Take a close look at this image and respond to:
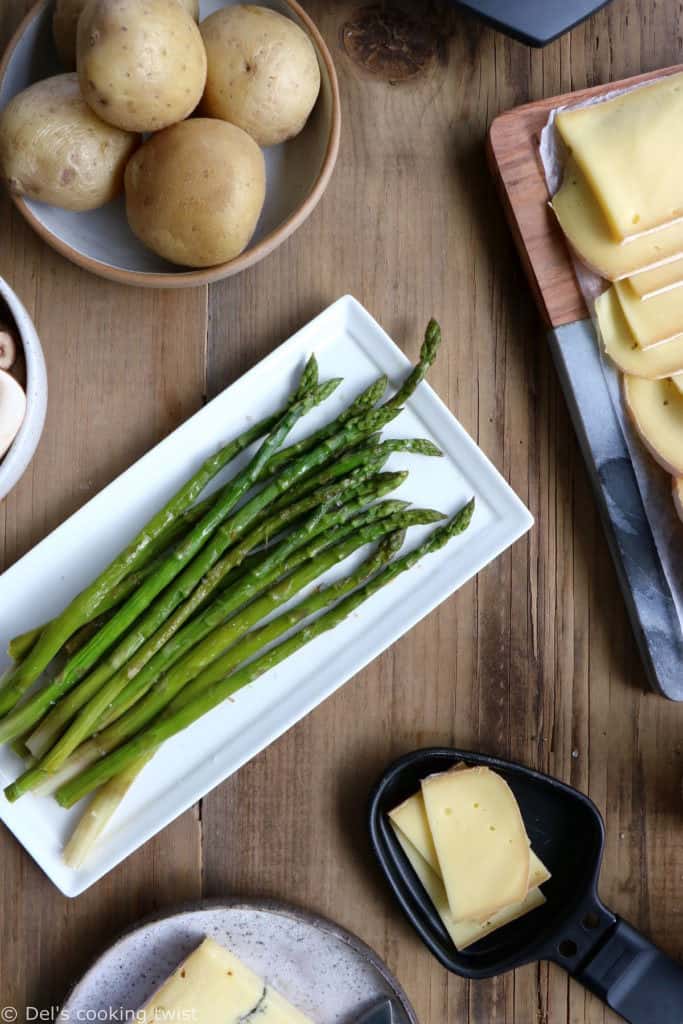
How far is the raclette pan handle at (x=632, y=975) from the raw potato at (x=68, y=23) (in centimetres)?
131

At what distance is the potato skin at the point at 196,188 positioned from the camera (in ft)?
3.49

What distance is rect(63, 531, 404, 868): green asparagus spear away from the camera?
4.00 ft

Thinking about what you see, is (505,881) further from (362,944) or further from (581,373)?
(581,373)

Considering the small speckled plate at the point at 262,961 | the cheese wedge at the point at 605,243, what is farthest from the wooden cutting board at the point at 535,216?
the small speckled plate at the point at 262,961

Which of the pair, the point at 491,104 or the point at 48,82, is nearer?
the point at 48,82

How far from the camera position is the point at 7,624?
126 cm

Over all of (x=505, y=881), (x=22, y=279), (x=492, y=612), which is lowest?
(x=505, y=881)

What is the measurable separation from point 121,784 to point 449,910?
1.59ft

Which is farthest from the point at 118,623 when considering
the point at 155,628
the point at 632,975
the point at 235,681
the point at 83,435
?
the point at 632,975

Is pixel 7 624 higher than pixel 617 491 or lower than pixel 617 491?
higher

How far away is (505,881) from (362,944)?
0.21m

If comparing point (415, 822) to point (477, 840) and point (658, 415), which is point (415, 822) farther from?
point (658, 415)

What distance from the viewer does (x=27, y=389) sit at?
116 centimetres

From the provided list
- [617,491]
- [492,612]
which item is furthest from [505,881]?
[617,491]
